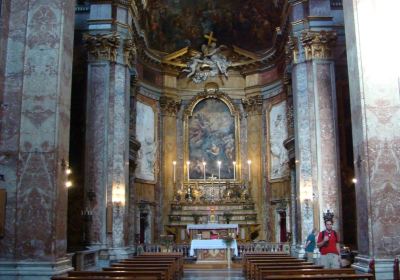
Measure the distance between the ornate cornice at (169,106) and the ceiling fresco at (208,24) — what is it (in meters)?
2.71

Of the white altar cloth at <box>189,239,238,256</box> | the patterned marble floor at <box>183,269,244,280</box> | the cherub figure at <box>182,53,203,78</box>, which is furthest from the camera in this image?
the cherub figure at <box>182,53,203,78</box>

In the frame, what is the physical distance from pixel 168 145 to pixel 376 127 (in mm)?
17194

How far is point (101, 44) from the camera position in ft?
62.3

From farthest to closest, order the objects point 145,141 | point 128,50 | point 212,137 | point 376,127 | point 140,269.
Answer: point 212,137, point 145,141, point 128,50, point 376,127, point 140,269

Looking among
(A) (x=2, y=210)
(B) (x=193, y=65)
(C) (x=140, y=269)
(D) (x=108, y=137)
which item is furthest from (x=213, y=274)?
(B) (x=193, y=65)

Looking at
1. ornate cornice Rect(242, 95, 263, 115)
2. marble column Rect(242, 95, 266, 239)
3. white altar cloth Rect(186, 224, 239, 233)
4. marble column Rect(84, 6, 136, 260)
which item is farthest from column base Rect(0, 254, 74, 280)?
ornate cornice Rect(242, 95, 263, 115)

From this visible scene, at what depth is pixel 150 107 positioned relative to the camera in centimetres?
2611

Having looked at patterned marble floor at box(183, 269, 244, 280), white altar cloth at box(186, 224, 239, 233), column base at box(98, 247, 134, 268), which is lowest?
patterned marble floor at box(183, 269, 244, 280)

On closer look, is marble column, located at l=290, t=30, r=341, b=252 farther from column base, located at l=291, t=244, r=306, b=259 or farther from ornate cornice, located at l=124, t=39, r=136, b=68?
ornate cornice, located at l=124, t=39, r=136, b=68

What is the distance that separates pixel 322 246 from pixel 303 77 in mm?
10127

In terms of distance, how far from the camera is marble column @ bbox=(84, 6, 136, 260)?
58.8ft

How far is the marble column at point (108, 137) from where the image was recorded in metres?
17.9

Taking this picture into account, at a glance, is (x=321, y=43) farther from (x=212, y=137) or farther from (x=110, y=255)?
(x=110, y=255)

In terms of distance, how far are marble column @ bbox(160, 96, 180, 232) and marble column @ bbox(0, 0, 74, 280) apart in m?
15.5
